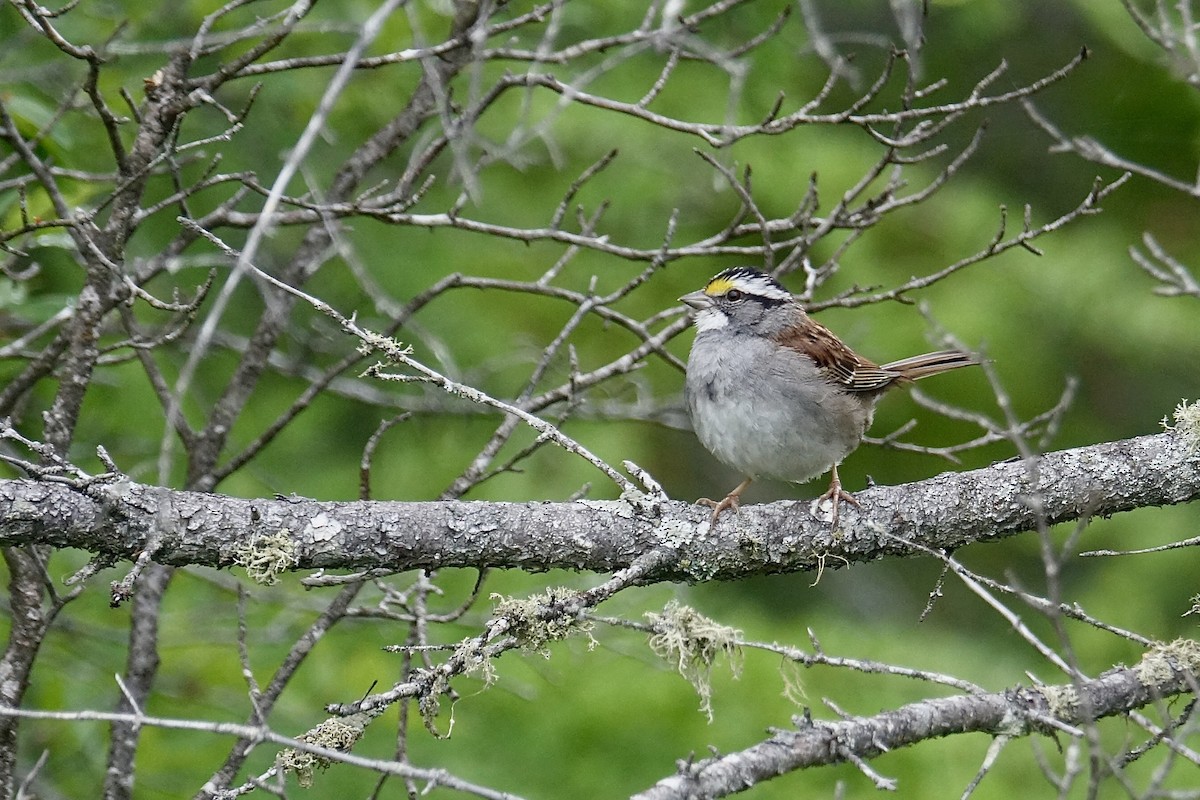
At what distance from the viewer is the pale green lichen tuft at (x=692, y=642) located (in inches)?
143

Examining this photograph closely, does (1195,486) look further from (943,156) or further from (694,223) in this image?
(943,156)

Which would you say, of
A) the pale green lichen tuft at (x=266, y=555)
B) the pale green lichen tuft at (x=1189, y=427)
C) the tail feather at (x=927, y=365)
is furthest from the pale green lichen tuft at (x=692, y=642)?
the tail feather at (x=927, y=365)

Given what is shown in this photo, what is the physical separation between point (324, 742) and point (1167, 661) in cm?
224

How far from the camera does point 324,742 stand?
3139 millimetres

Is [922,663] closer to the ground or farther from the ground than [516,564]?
closer to the ground

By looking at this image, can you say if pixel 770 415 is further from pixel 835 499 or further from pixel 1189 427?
pixel 1189 427

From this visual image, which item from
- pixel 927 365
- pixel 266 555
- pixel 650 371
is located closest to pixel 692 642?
pixel 266 555

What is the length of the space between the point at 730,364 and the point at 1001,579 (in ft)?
22.2

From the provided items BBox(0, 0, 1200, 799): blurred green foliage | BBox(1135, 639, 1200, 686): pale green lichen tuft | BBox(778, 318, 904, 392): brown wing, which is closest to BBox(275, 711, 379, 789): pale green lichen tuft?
BBox(0, 0, 1200, 799): blurred green foliage

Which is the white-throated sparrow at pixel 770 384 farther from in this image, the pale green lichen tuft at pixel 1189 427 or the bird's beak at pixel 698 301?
the pale green lichen tuft at pixel 1189 427

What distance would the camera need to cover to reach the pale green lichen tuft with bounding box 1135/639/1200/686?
346cm

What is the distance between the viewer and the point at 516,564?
3.61 meters

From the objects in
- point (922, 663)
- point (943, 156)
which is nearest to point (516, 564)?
point (922, 663)

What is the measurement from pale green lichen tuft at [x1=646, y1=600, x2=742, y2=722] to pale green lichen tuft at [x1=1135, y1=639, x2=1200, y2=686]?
3.57ft
